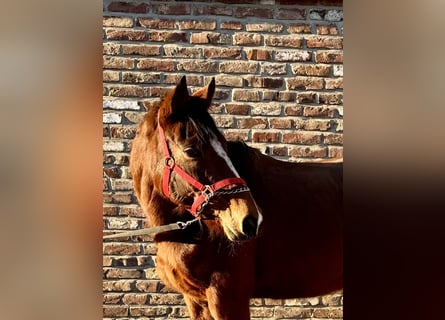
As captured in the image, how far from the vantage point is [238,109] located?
1.43 meters

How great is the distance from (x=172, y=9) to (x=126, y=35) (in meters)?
0.14

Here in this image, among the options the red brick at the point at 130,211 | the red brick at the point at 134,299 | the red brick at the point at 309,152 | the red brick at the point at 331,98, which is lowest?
the red brick at the point at 134,299

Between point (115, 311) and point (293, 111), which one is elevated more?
point (293, 111)

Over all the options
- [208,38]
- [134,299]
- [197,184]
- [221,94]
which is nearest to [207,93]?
[221,94]

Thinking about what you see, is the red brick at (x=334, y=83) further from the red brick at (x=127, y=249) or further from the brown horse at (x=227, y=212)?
the red brick at (x=127, y=249)

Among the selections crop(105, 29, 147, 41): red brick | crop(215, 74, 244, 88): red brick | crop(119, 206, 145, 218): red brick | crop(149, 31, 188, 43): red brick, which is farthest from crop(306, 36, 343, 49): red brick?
crop(119, 206, 145, 218): red brick

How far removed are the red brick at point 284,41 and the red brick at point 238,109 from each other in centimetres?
18

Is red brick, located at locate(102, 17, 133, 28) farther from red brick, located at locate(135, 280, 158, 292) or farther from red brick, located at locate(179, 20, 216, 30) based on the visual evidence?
red brick, located at locate(135, 280, 158, 292)

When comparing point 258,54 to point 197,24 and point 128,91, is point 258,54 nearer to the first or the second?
point 197,24

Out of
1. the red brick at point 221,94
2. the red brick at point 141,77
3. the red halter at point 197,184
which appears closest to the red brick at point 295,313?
the red halter at point 197,184

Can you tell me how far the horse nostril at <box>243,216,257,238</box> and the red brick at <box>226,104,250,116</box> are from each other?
30 centimetres

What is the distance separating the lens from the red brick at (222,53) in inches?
55.4
